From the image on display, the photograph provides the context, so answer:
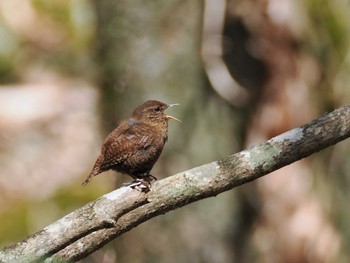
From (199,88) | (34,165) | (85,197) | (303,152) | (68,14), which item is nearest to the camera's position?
(303,152)

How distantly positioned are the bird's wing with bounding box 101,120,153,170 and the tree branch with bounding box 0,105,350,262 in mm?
458

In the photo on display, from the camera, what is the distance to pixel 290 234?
21.2 feet

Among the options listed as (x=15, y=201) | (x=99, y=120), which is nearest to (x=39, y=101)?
(x=15, y=201)

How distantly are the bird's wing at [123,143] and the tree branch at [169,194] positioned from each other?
0.46 metres

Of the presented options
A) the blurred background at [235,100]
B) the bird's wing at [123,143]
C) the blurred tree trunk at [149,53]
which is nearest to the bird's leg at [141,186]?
the bird's wing at [123,143]

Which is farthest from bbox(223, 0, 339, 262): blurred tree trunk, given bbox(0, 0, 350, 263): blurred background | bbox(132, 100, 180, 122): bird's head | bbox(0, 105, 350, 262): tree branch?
bbox(0, 105, 350, 262): tree branch

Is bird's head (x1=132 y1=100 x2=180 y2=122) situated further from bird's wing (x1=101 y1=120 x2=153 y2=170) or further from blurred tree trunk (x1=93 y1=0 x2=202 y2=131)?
blurred tree trunk (x1=93 y1=0 x2=202 y2=131)

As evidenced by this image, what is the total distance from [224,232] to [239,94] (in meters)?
0.99

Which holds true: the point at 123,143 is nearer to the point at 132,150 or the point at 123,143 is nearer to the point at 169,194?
the point at 132,150

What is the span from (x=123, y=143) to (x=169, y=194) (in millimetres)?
533

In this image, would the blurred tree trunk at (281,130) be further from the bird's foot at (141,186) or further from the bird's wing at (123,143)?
the bird's foot at (141,186)

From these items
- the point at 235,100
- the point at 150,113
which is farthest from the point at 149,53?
the point at 150,113

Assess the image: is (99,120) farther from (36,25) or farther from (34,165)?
(36,25)

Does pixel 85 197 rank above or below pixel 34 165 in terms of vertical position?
below
